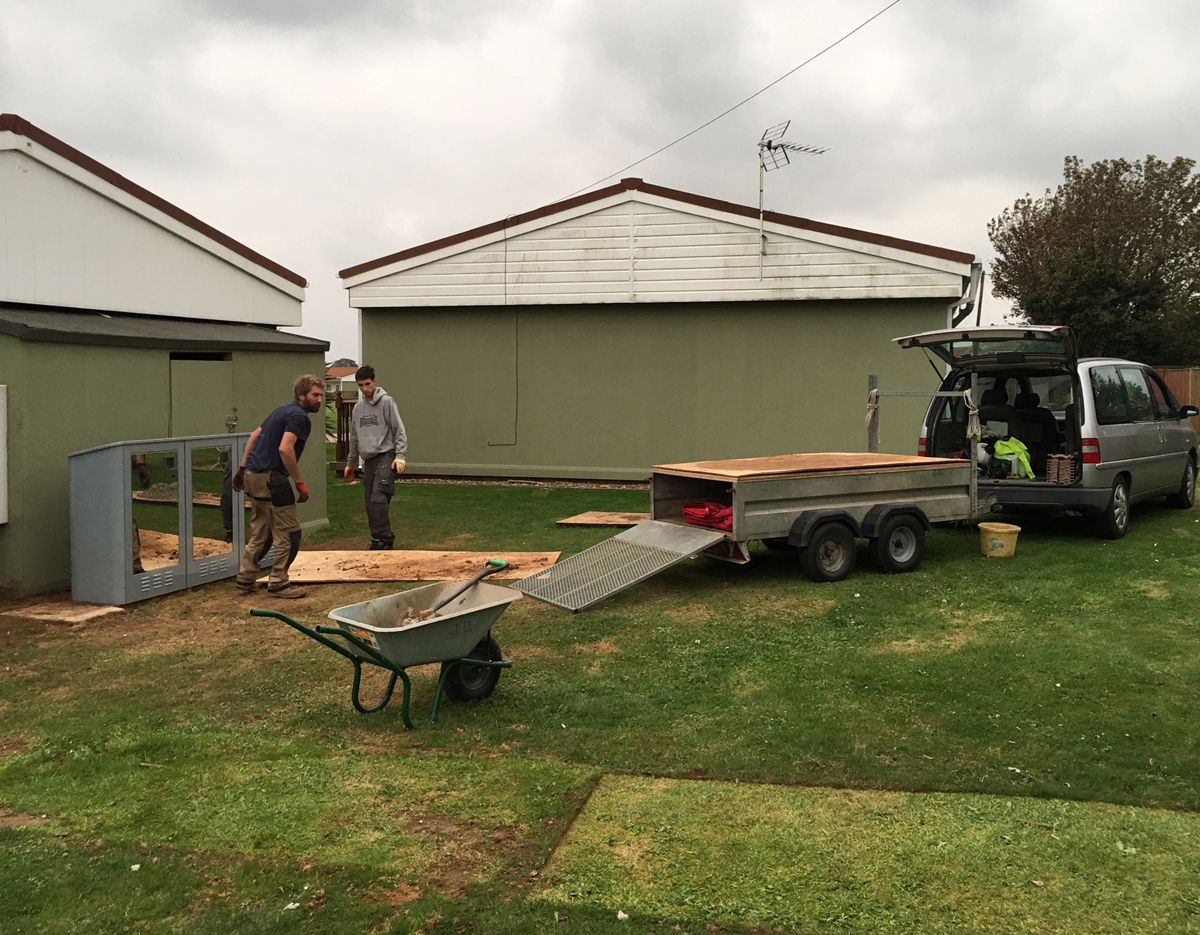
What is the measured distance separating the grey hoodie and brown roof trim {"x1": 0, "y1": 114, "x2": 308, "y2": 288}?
9.58 ft

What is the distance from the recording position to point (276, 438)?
321 inches

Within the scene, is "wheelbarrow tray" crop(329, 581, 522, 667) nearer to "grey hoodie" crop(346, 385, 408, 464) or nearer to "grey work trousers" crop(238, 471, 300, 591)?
"grey work trousers" crop(238, 471, 300, 591)

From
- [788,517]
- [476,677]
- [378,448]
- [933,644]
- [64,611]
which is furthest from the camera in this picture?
[378,448]

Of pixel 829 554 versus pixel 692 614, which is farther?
pixel 829 554

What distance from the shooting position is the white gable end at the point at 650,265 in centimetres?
1473

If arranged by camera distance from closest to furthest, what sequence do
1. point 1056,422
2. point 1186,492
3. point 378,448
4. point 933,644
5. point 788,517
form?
point 933,644
point 788,517
point 378,448
point 1056,422
point 1186,492

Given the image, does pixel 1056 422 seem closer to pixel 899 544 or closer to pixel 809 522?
pixel 899 544

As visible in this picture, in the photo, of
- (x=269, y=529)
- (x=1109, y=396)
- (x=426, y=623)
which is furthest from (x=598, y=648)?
(x=1109, y=396)

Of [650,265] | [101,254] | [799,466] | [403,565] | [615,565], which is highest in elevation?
[650,265]

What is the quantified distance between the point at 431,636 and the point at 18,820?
1.92m

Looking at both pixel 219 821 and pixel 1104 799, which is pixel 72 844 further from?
pixel 1104 799

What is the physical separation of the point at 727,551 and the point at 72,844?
17.7ft

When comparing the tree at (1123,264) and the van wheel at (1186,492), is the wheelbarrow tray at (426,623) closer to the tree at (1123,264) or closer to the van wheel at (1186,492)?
the van wheel at (1186,492)

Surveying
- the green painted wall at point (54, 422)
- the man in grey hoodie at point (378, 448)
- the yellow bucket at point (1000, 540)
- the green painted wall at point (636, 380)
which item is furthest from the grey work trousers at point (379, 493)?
the green painted wall at point (636, 380)
